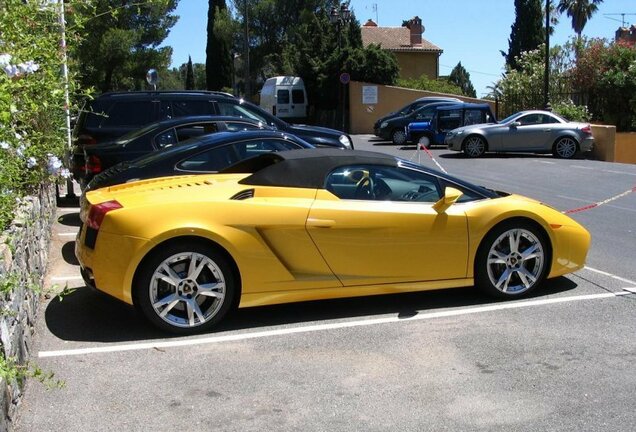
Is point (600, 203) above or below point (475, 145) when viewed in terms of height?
below

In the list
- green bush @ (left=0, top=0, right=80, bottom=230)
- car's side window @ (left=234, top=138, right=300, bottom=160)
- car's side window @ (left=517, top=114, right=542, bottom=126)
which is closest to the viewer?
green bush @ (left=0, top=0, right=80, bottom=230)

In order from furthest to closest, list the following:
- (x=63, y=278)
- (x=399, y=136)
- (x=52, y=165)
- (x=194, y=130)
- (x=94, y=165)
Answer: (x=399, y=136)
(x=194, y=130)
(x=94, y=165)
(x=63, y=278)
(x=52, y=165)

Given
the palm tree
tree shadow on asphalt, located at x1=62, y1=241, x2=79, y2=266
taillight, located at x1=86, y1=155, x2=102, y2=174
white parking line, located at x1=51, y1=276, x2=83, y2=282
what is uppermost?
the palm tree

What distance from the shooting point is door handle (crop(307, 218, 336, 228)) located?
17.1ft

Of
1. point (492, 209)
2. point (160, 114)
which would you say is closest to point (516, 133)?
point (160, 114)

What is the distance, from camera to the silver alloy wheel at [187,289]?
195 inches

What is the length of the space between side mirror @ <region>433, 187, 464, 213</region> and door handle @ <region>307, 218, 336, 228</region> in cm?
93

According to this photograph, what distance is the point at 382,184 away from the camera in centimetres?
564

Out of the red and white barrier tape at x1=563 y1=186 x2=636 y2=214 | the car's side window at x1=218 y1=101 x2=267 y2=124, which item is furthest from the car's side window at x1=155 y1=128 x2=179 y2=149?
the red and white barrier tape at x1=563 y1=186 x2=636 y2=214

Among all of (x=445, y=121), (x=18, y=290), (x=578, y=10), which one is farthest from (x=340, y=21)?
(x=578, y=10)

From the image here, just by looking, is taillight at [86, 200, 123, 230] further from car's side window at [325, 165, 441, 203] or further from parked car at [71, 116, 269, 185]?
parked car at [71, 116, 269, 185]

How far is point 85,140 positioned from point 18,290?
668 cm

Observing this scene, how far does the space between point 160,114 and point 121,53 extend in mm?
24690

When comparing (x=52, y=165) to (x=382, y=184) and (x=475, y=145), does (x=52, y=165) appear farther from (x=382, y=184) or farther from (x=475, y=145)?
(x=475, y=145)
